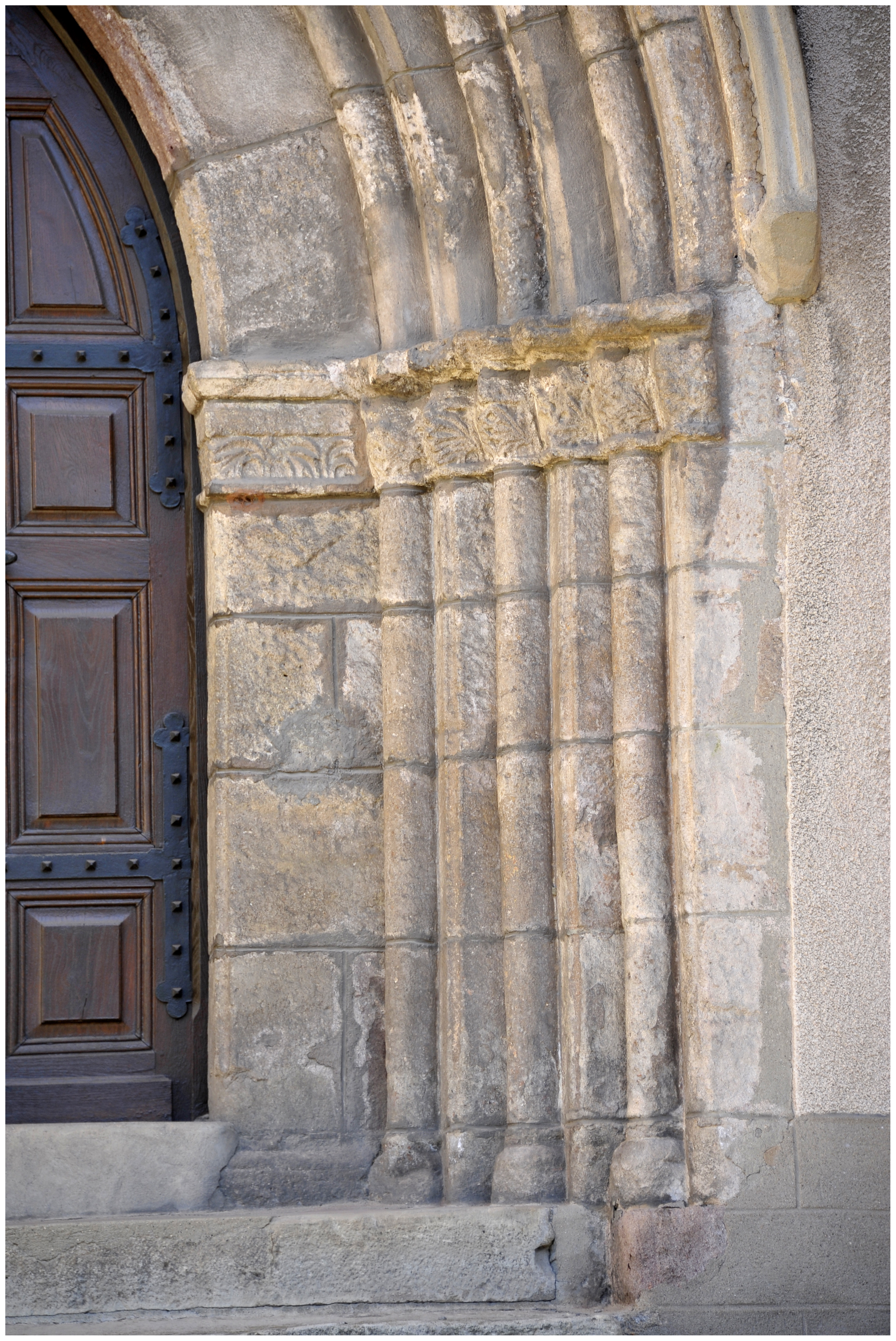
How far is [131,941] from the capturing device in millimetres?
3283

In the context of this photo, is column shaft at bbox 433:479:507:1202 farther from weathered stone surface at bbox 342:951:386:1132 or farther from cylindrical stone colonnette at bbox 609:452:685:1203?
cylindrical stone colonnette at bbox 609:452:685:1203

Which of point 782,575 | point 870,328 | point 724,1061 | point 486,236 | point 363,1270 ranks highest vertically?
point 486,236

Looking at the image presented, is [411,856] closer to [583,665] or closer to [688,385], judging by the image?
[583,665]

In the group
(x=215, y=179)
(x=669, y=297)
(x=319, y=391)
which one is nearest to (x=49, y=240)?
(x=215, y=179)

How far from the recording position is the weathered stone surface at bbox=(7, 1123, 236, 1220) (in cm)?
294

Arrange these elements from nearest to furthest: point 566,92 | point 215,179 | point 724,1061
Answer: point 724,1061 < point 566,92 < point 215,179

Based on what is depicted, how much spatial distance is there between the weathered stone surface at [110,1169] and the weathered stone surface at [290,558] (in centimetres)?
103

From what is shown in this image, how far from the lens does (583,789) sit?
290 centimetres

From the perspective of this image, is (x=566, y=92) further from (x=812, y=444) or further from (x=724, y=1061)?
(x=724, y=1061)

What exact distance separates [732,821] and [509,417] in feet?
2.90

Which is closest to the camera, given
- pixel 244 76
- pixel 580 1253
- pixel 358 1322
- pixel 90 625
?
pixel 358 1322

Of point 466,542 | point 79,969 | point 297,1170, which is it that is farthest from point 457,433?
point 297,1170

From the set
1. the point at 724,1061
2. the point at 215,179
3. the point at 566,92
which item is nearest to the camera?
the point at 724,1061

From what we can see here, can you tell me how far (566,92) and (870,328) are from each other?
0.74 m
